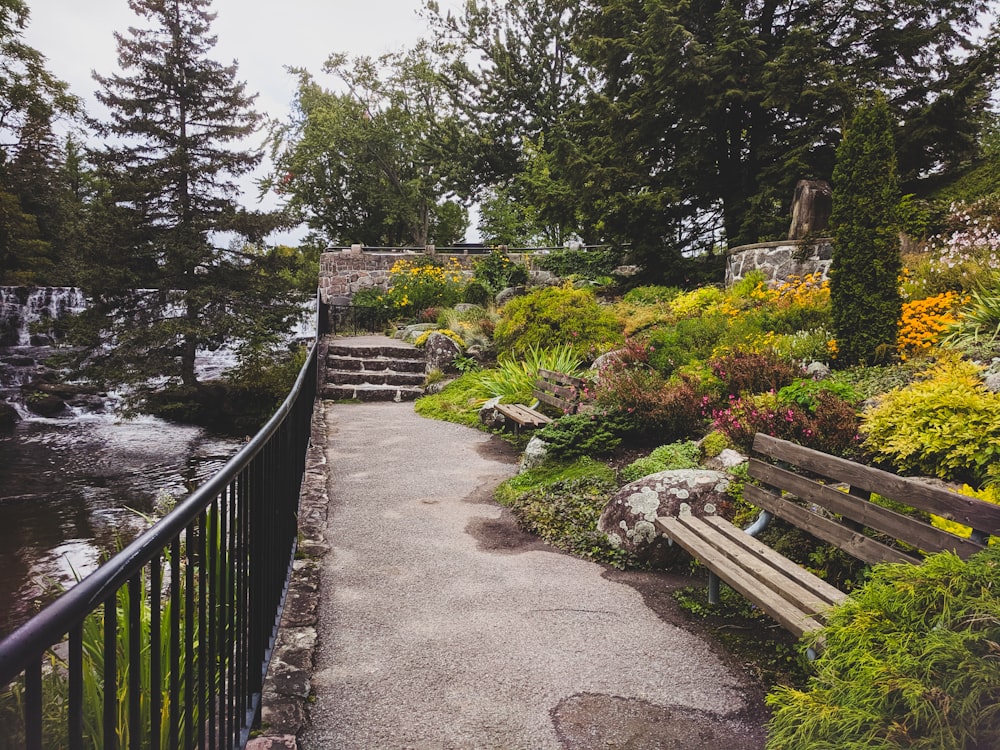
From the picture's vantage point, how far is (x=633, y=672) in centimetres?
290

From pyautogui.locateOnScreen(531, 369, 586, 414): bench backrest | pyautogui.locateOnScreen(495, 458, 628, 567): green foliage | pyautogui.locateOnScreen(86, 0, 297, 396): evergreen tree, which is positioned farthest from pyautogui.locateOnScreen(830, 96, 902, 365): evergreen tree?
pyautogui.locateOnScreen(86, 0, 297, 396): evergreen tree

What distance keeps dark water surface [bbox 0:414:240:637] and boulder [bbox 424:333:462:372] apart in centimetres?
463

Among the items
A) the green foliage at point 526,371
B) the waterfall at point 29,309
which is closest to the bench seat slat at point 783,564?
the green foliage at point 526,371

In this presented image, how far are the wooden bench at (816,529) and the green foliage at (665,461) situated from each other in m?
1.29

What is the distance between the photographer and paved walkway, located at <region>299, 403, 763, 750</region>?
8.09ft

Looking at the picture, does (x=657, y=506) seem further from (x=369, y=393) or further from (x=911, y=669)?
(x=369, y=393)

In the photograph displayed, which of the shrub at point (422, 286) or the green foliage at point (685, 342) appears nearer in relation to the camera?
the green foliage at point (685, 342)

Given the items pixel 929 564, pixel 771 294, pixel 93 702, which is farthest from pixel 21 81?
pixel 929 564

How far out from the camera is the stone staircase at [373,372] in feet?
38.6

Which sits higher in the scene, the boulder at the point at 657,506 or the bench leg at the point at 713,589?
the boulder at the point at 657,506

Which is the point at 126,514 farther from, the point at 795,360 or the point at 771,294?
the point at 771,294

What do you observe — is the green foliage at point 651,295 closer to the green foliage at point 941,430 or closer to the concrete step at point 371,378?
the concrete step at point 371,378

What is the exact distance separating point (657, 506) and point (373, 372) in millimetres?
9180

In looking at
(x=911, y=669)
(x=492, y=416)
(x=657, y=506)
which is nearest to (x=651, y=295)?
(x=492, y=416)
